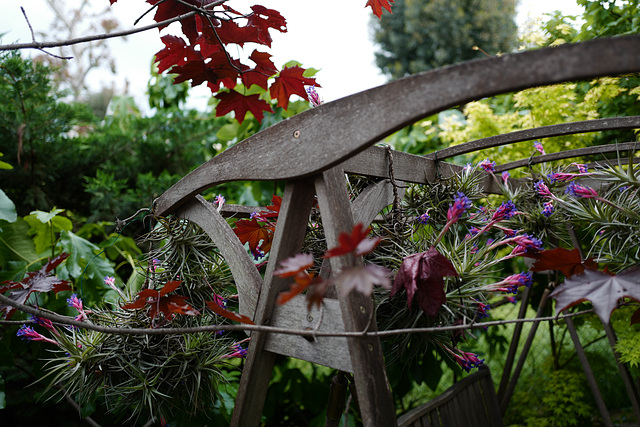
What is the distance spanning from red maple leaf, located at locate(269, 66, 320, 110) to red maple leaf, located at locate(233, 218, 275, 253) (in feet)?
1.00

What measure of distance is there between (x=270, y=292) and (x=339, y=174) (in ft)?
0.77

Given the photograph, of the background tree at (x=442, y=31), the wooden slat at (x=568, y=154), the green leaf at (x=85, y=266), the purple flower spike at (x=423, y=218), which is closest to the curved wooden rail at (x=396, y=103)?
the purple flower spike at (x=423, y=218)

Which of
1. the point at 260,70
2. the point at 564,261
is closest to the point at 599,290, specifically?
the point at 564,261

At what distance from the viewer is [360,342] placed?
59 centimetres

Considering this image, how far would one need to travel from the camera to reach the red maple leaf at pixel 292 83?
934 mm

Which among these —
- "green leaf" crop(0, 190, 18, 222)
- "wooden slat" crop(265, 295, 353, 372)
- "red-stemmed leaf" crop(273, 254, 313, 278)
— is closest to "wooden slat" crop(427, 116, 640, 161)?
"wooden slat" crop(265, 295, 353, 372)

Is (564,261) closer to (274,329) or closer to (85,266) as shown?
(274,329)

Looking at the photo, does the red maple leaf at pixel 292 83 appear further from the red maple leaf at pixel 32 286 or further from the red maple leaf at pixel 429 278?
the red maple leaf at pixel 32 286

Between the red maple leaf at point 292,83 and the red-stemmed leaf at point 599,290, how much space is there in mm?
635

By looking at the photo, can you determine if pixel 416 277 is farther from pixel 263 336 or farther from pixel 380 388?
pixel 263 336

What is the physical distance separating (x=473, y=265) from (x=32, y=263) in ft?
4.87

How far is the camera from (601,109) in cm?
195

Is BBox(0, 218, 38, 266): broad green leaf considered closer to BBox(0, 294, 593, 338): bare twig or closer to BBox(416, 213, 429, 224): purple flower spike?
BBox(0, 294, 593, 338): bare twig

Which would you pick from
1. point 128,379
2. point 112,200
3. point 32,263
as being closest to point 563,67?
point 128,379
